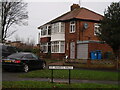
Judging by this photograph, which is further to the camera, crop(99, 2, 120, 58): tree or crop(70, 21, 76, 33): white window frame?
crop(70, 21, 76, 33): white window frame

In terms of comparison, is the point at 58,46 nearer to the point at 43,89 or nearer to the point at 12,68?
the point at 12,68

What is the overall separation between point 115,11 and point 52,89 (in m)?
13.7

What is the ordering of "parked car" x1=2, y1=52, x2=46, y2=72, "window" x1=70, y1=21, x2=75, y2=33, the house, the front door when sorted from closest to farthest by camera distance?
"parked car" x1=2, y1=52, x2=46, y2=72 < the house < the front door < "window" x1=70, y1=21, x2=75, y2=33

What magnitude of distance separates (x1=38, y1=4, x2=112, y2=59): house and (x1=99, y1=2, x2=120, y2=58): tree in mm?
6795

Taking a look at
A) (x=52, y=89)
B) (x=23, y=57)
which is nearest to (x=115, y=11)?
(x=23, y=57)

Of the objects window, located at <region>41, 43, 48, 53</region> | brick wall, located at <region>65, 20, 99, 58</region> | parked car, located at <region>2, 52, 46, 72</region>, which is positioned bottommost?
parked car, located at <region>2, 52, 46, 72</region>

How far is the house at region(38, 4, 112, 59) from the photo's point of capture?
2920 centimetres

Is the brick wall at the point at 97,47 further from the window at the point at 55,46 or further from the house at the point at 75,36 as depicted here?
the window at the point at 55,46

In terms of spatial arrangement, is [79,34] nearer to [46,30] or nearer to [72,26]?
[72,26]

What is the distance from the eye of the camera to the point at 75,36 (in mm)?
31219

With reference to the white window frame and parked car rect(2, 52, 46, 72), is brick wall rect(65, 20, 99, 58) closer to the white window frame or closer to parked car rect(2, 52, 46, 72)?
the white window frame

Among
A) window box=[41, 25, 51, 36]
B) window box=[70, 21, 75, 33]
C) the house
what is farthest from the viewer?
window box=[41, 25, 51, 36]

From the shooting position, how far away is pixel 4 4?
140ft

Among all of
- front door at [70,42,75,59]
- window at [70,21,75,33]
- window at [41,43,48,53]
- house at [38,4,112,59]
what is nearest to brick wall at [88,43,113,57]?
house at [38,4,112,59]
